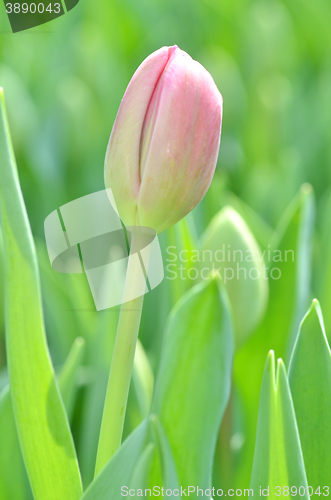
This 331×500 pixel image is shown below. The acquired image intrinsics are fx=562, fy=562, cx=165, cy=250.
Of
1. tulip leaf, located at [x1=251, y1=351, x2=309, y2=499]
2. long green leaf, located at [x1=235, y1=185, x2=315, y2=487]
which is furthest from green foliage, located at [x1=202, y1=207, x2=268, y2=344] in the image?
tulip leaf, located at [x1=251, y1=351, x2=309, y2=499]

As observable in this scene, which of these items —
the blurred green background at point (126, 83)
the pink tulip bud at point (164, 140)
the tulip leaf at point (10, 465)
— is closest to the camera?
the pink tulip bud at point (164, 140)

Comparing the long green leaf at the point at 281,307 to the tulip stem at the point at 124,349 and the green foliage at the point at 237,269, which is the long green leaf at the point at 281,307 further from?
the tulip stem at the point at 124,349

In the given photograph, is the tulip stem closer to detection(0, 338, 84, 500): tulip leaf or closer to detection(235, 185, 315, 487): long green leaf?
detection(0, 338, 84, 500): tulip leaf

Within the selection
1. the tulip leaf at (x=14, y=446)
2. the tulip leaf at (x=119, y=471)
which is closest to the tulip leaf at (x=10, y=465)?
the tulip leaf at (x=14, y=446)

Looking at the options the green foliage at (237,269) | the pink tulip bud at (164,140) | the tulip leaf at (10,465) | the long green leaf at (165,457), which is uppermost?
the pink tulip bud at (164,140)

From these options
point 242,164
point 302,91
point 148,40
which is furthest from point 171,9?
point 242,164

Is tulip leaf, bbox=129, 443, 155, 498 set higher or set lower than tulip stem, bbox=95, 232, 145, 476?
lower

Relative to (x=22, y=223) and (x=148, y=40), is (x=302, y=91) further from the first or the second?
(x=22, y=223)

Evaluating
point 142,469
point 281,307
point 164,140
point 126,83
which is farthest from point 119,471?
point 126,83

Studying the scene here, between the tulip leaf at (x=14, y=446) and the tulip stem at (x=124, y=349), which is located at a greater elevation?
the tulip stem at (x=124, y=349)
